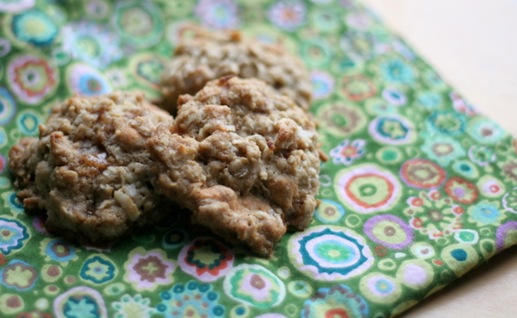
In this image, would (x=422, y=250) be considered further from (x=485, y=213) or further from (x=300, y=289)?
(x=300, y=289)

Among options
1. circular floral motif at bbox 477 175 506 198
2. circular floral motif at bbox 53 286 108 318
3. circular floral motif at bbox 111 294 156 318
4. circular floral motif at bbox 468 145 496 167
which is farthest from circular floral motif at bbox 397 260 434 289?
circular floral motif at bbox 53 286 108 318

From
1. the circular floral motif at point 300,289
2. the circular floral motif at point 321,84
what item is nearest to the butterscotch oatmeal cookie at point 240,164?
the circular floral motif at point 300,289

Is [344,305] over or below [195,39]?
below

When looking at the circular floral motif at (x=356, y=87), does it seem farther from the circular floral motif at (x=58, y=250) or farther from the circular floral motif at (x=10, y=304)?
the circular floral motif at (x=10, y=304)

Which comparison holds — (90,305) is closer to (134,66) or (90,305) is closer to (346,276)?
(346,276)

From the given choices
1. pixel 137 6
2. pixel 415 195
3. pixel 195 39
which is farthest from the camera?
pixel 137 6

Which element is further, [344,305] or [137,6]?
[137,6]

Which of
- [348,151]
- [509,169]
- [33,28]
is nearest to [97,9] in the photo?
[33,28]

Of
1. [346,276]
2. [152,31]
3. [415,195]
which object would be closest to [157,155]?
[346,276]
